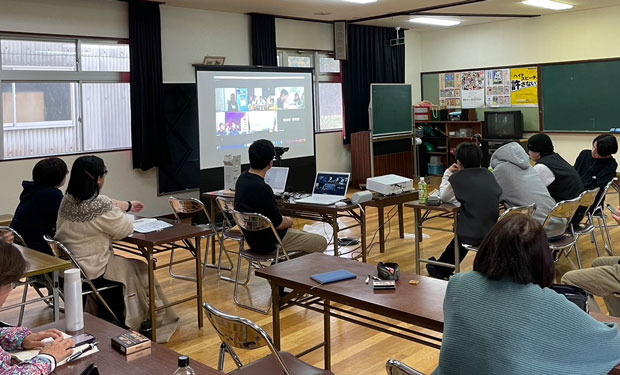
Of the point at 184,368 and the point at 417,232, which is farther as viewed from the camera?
the point at 417,232

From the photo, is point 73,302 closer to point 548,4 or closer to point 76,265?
point 76,265

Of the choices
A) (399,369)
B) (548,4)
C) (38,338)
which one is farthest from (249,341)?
(548,4)

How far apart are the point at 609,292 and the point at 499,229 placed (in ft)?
5.93

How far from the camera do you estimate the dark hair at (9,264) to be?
1.68 m

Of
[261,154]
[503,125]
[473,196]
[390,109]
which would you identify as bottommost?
[473,196]

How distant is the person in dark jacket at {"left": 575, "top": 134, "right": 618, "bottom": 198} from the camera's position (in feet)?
17.5

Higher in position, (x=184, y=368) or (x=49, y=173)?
(x=49, y=173)

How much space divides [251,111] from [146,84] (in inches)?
52.4

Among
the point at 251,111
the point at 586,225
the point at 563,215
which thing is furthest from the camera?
the point at 251,111

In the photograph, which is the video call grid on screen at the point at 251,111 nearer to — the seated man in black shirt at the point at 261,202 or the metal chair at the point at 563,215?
the seated man in black shirt at the point at 261,202

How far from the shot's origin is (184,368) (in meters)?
1.67

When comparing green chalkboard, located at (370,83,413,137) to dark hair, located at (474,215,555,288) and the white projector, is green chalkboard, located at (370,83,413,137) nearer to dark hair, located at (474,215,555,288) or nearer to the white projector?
the white projector

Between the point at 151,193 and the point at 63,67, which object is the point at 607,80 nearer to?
the point at 151,193

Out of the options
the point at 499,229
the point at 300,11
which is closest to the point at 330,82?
the point at 300,11
